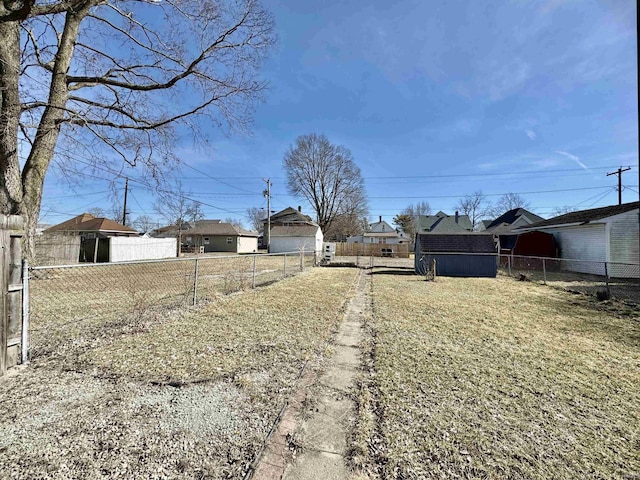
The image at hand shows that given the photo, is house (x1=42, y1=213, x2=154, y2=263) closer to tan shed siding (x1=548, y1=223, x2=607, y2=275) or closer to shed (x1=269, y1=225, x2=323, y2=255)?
shed (x1=269, y1=225, x2=323, y2=255)

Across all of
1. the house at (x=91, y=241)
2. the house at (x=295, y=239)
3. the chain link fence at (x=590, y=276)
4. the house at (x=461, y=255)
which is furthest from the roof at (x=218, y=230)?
the chain link fence at (x=590, y=276)

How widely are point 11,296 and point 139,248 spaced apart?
21522mm

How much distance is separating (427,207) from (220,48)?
70.4 metres

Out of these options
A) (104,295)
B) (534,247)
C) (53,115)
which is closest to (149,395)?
(53,115)

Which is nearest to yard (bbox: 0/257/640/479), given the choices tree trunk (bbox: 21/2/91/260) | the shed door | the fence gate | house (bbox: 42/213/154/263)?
the fence gate

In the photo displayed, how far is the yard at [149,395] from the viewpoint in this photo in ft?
6.44

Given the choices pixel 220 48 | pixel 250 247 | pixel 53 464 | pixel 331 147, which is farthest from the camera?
pixel 250 247

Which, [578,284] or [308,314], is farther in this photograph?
[578,284]

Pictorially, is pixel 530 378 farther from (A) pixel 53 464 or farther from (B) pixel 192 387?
(A) pixel 53 464

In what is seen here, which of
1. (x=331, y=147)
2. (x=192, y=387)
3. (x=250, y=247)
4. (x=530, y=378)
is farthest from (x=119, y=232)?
(x=530, y=378)

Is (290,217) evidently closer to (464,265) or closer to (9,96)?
(464,265)

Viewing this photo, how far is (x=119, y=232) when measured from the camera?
28000 mm

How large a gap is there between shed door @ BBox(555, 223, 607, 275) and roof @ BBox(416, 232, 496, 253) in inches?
169

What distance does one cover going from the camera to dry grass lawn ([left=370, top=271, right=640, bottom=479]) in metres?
2.07
